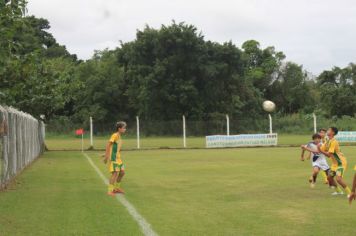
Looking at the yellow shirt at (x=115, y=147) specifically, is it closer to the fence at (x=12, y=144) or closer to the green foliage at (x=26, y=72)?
the green foliage at (x=26, y=72)

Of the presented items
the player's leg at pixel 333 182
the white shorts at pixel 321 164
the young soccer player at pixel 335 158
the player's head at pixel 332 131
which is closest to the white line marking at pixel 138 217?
the player's head at pixel 332 131

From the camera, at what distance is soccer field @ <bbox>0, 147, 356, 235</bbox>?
8312 millimetres

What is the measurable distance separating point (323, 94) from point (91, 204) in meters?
63.5

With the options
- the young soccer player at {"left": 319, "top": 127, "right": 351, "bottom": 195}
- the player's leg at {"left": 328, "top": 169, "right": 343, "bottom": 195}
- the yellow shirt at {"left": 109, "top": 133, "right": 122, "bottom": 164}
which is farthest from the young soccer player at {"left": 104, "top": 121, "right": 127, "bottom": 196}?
the player's leg at {"left": 328, "top": 169, "right": 343, "bottom": 195}

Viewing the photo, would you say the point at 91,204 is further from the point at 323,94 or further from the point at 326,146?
the point at 323,94

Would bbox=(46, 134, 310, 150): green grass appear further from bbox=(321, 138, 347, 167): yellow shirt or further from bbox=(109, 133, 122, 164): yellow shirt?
bbox=(321, 138, 347, 167): yellow shirt

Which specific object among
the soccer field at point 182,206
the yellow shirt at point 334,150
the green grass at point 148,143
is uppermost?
the yellow shirt at point 334,150

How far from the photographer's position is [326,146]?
1248 cm

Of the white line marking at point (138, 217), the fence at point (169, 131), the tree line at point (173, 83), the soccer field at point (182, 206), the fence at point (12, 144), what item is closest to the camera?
the white line marking at point (138, 217)

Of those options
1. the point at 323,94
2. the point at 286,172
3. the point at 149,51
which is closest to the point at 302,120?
the point at 149,51

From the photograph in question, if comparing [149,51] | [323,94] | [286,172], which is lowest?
[286,172]

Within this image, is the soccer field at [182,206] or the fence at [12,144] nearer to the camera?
the soccer field at [182,206]

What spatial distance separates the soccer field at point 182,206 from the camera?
8.31m

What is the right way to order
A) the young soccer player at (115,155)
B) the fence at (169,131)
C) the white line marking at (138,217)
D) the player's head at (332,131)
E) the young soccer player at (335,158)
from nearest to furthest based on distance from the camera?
the white line marking at (138,217) → the player's head at (332,131) → the young soccer player at (335,158) → the young soccer player at (115,155) → the fence at (169,131)
